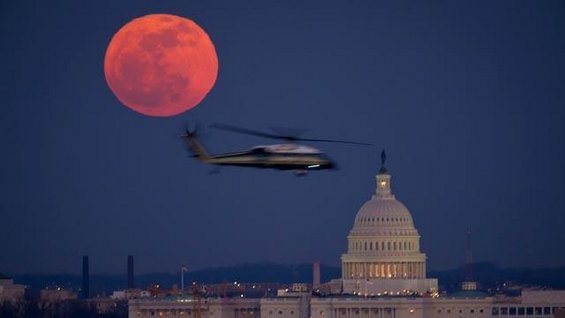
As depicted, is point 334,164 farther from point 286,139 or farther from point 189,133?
point 189,133

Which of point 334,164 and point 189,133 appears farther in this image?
point 189,133

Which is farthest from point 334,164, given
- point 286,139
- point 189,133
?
point 189,133
